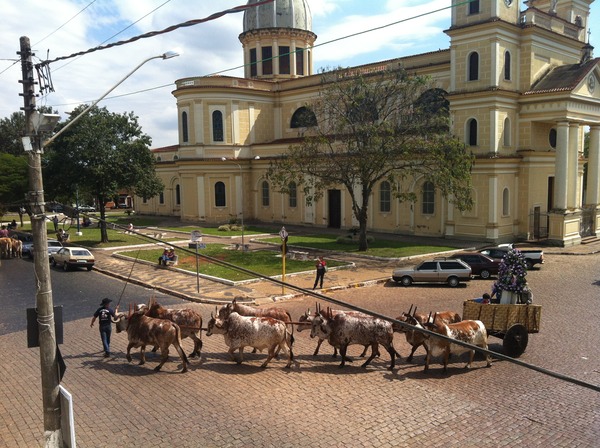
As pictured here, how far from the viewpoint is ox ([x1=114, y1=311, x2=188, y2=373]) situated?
1270 cm

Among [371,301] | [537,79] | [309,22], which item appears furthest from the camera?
[309,22]

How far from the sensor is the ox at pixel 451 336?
12476 millimetres

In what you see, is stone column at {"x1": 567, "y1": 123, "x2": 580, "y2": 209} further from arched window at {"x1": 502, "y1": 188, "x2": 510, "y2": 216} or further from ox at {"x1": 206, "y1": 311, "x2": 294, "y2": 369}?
ox at {"x1": 206, "y1": 311, "x2": 294, "y2": 369}

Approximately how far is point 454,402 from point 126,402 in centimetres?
687

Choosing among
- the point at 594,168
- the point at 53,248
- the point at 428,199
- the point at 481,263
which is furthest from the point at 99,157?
the point at 594,168

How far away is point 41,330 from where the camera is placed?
8781 mm

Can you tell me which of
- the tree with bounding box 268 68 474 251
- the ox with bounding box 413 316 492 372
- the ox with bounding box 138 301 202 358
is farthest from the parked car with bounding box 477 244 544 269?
the ox with bounding box 138 301 202 358

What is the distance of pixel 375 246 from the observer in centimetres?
3362

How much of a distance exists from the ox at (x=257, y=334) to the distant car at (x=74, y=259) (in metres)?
17.5

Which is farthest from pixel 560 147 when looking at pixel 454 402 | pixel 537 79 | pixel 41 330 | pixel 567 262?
pixel 41 330

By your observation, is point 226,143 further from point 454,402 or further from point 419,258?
point 454,402

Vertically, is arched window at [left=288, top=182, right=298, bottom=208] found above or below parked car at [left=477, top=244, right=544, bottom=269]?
above

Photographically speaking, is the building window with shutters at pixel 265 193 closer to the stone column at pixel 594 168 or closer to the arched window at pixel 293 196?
the arched window at pixel 293 196

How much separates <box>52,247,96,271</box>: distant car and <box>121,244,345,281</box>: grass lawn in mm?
2634
